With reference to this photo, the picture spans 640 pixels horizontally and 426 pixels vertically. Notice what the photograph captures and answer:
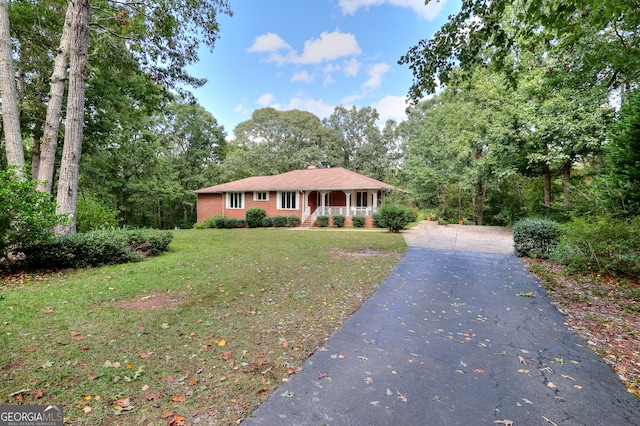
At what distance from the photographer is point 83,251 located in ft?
22.7

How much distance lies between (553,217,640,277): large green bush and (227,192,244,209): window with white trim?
843 inches

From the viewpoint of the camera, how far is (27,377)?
2590mm

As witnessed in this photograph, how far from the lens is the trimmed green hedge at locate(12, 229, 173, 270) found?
6.48m

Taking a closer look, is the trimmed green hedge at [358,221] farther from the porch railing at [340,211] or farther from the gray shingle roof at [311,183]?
the gray shingle roof at [311,183]

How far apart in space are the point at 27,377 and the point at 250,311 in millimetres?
2452

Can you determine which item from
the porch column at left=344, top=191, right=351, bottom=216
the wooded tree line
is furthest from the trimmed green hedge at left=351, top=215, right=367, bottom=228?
the wooded tree line

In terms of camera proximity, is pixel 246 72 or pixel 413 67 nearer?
pixel 413 67

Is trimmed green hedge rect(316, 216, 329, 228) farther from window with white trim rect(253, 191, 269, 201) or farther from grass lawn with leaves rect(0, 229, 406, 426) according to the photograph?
grass lawn with leaves rect(0, 229, 406, 426)

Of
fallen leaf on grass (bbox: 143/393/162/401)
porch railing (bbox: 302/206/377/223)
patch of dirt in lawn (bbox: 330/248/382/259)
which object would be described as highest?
porch railing (bbox: 302/206/377/223)

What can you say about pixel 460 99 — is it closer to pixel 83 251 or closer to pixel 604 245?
pixel 604 245

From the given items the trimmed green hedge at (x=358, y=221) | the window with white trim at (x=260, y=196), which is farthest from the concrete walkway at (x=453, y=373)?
the window with white trim at (x=260, y=196)

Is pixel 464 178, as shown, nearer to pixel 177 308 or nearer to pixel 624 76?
pixel 624 76

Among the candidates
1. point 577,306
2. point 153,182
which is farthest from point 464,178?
point 153,182

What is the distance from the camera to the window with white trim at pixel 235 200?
2433 cm
